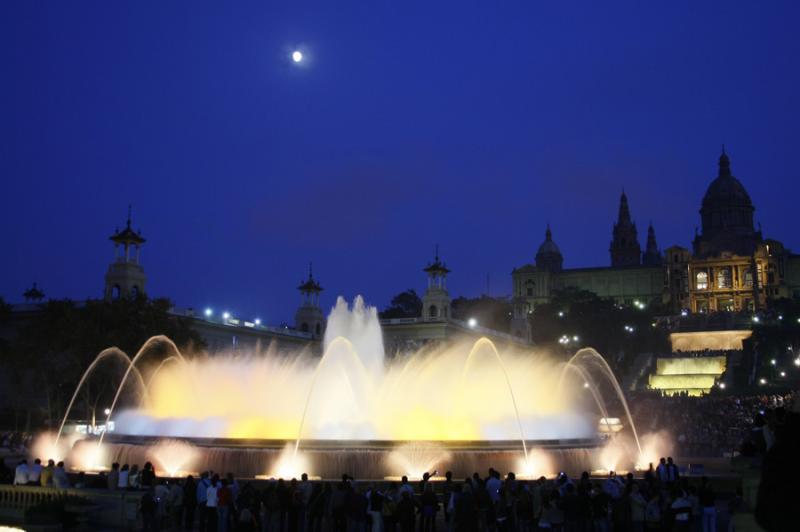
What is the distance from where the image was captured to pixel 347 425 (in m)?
26.1

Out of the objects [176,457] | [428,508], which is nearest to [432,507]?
[428,508]

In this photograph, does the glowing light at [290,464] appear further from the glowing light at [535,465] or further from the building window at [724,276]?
the building window at [724,276]

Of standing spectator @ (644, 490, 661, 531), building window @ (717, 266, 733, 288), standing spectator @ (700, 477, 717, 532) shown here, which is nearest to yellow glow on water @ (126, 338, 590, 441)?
standing spectator @ (644, 490, 661, 531)

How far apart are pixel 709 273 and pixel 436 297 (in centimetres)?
8116

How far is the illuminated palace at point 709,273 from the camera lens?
148 metres

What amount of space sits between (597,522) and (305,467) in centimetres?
871

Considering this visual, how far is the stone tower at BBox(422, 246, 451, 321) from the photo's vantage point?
89688 mm

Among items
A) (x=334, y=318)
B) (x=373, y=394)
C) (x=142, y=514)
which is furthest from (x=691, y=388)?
(x=142, y=514)

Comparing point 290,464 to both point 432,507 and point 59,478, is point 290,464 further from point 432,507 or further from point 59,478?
point 432,507

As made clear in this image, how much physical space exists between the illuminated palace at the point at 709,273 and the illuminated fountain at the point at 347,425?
101 metres

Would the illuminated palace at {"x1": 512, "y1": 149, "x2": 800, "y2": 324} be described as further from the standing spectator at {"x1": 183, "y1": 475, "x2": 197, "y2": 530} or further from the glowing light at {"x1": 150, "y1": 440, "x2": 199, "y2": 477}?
the standing spectator at {"x1": 183, "y1": 475, "x2": 197, "y2": 530}

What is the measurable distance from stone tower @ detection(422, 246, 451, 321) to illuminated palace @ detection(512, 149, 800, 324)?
46.4m

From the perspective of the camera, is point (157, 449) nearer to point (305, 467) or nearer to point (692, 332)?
point (305, 467)

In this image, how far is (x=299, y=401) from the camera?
3156 cm
